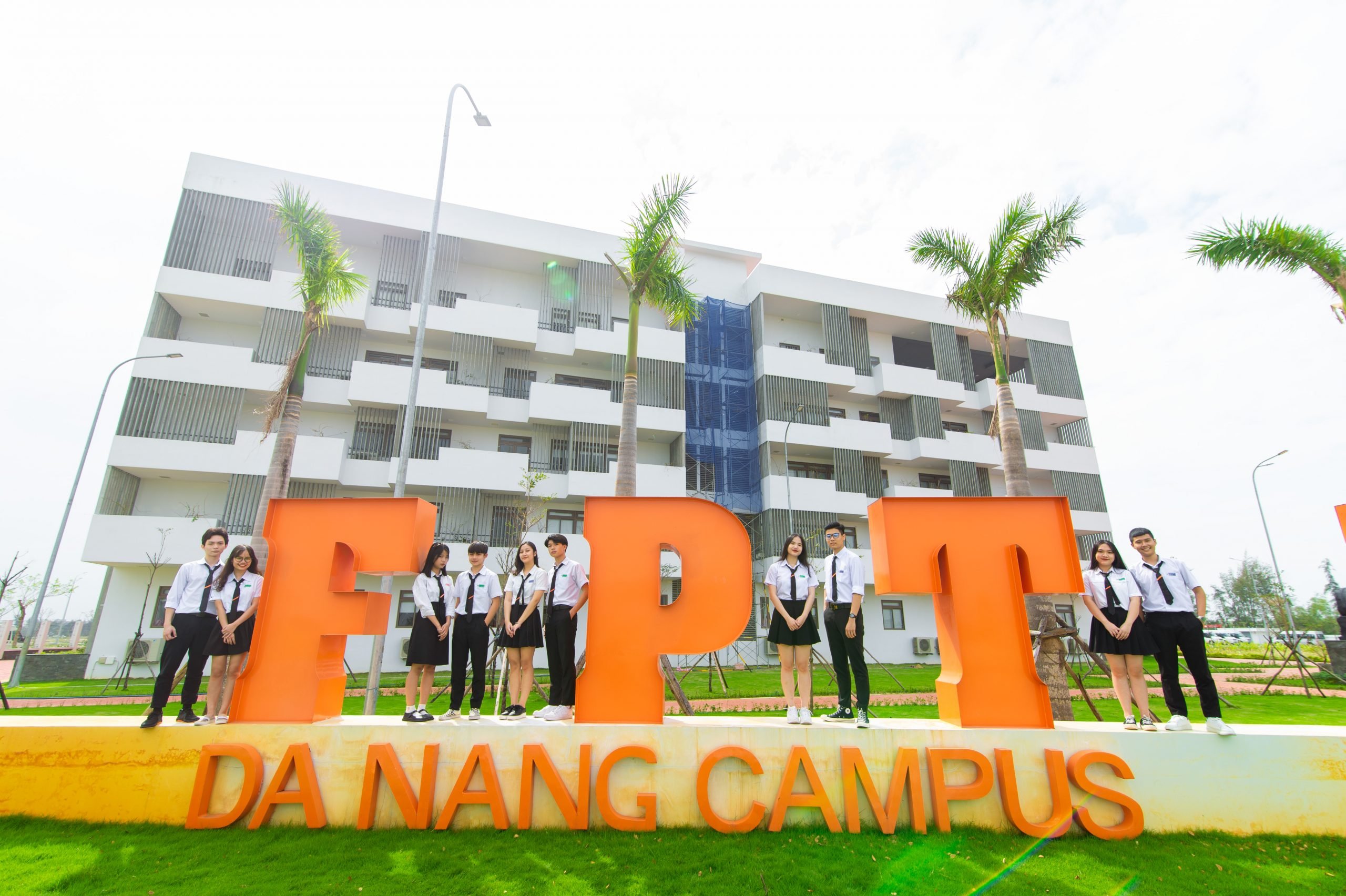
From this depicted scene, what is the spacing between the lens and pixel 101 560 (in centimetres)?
1905

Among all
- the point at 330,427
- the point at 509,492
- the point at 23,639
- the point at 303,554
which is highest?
the point at 330,427

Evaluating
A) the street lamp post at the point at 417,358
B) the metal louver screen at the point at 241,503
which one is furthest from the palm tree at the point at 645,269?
the metal louver screen at the point at 241,503

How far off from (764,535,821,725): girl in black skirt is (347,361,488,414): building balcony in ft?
60.1

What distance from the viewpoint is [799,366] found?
2712 centimetres

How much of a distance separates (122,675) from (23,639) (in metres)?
2.74

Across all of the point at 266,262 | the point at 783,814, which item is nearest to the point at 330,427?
the point at 266,262

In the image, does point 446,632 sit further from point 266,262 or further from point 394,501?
point 266,262

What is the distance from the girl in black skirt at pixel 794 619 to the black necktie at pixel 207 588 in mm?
5410

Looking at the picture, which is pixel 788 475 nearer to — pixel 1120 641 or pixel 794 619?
pixel 1120 641

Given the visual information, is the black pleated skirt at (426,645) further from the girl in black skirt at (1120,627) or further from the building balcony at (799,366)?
the building balcony at (799,366)

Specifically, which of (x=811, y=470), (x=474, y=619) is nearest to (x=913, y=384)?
(x=811, y=470)

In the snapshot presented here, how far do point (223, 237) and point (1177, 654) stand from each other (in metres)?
28.1

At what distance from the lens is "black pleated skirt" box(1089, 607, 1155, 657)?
5.65 metres

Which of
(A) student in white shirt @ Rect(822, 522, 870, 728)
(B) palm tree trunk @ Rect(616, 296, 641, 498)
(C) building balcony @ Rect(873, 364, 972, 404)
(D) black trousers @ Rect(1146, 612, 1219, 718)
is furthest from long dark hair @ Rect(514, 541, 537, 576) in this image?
(C) building balcony @ Rect(873, 364, 972, 404)
